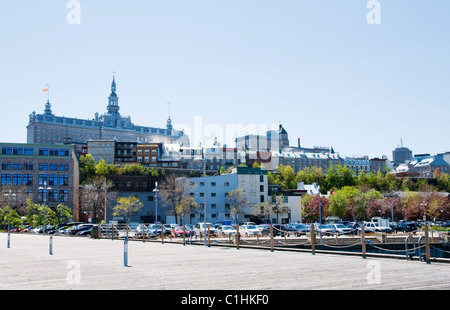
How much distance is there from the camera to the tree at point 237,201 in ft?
298

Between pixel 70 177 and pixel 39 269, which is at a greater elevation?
pixel 70 177

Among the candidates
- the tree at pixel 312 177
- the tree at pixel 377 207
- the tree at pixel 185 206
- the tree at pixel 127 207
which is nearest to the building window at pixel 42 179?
the tree at pixel 127 207

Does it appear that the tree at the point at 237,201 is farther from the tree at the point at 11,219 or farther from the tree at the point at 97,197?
the tree at the point at 11,219

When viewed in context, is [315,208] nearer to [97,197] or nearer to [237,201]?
[237,201]

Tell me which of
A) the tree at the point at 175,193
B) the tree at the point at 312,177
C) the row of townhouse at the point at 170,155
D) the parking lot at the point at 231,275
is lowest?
the parking lot at the point at 231,275

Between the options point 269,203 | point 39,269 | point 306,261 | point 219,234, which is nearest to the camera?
point 39,269

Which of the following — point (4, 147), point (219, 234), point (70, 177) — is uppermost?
point (4, 147)

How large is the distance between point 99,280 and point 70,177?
293 ft

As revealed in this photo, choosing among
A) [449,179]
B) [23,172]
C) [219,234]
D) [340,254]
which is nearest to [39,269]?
[340,254]

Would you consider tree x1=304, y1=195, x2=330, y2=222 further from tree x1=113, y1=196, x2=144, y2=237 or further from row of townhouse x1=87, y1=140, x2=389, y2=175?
row of townhouse x1=87, y1=140, x2=389, y2=175

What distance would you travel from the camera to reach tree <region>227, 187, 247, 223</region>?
298 feet

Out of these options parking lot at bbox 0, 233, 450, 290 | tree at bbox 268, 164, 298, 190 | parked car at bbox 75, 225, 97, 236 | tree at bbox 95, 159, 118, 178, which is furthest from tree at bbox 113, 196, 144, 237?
parking lot at bbox 0, 233, 450, 290
